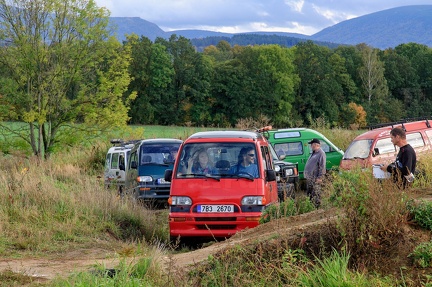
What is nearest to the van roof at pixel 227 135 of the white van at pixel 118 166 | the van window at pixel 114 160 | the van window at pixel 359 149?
the van window at pixel 359 149

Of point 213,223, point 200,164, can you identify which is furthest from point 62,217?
point 213,223

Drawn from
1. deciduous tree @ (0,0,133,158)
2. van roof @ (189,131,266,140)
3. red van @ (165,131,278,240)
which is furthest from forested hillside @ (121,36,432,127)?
red van @ (165,131,278,240)

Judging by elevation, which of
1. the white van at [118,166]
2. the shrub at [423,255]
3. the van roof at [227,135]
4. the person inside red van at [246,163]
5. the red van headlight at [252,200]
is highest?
the van roof at [227,135]

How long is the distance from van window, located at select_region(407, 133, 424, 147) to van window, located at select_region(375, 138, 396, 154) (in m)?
0.96

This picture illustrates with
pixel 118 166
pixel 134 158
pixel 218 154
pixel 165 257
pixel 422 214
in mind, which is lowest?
pixel 118 166

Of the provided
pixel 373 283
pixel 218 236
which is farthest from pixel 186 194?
pixel 373 283

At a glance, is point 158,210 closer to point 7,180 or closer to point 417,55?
point 7,180

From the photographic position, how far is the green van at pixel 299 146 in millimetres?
23703

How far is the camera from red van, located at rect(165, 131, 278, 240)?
12.0 metres

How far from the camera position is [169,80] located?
84.7 metres

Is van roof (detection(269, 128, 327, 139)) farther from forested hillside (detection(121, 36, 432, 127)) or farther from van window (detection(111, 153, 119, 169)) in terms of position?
forested hillside (detection(121, 36, 432, 127))

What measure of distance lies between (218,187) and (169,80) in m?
73.3

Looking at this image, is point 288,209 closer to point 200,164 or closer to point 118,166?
point 200,164

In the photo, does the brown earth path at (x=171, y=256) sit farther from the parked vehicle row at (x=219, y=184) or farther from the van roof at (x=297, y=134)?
the van roof at (x=297, y=134)
